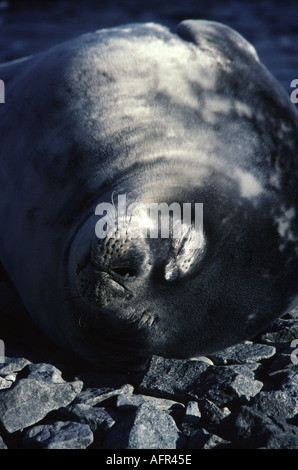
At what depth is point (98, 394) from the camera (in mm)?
3074

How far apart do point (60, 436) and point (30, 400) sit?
0.30 metres

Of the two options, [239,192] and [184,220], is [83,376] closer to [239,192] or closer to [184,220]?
[184,220]

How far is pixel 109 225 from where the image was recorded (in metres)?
2.89

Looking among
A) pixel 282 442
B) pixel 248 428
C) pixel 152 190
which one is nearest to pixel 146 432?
pixel 248 428

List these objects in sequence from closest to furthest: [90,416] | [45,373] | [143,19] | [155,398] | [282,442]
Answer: [282,442]
[90,416]
[155,398]
[45,373]
[143,19]

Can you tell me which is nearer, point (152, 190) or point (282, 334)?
point (152, 190)

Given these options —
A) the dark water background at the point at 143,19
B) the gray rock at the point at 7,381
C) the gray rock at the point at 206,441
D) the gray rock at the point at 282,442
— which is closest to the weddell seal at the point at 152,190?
the gray rock at the point at 7,381

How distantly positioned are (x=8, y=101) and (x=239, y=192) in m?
1.49

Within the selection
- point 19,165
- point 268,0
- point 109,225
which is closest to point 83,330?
point 109,225

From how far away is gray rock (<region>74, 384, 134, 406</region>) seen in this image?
303cm

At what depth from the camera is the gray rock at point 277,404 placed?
113 inches

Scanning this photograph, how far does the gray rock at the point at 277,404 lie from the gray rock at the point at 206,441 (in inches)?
11.8

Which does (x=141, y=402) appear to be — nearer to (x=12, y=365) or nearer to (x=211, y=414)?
(x=211, y=414)

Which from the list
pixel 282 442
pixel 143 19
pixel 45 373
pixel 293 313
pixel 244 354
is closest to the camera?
pixel 282 442
